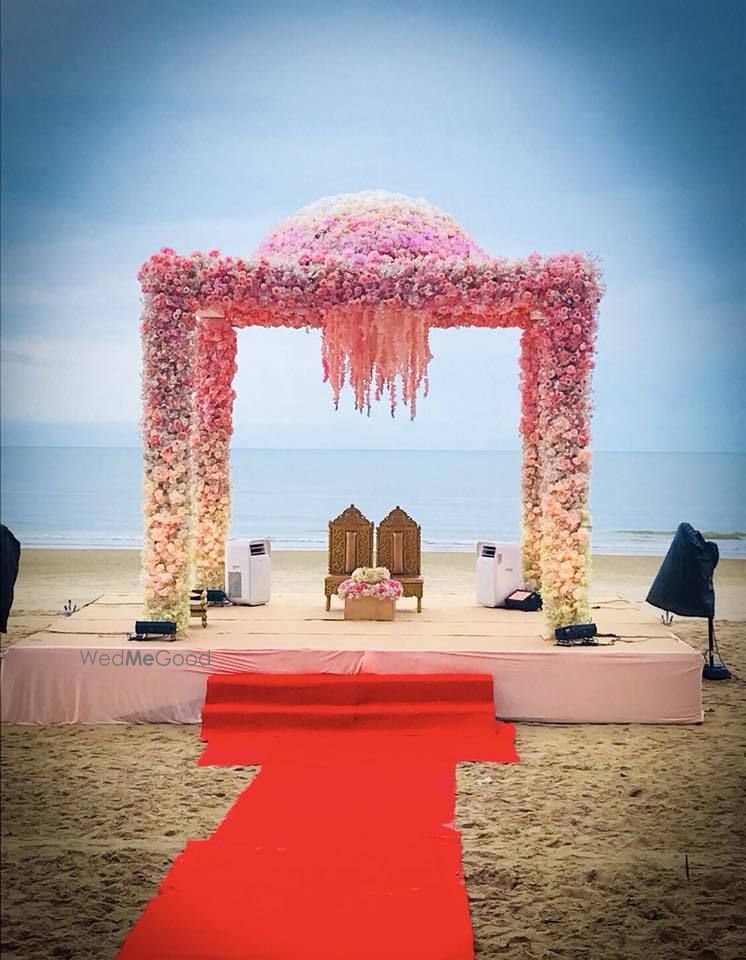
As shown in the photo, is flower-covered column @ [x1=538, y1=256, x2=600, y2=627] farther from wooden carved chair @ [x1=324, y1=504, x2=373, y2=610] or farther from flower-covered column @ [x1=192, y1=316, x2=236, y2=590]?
flower-covered column @ [x1=192, y1=316, x2=236, y2=590]

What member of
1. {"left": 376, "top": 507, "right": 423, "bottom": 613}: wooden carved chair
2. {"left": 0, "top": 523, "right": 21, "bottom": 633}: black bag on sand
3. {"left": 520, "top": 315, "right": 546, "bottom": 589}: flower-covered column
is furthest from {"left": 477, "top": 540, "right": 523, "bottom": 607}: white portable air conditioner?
{"left": 0, "top": 523, "right": 21, "bottom": 633}: black bag on sand

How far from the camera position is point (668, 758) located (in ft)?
16.3

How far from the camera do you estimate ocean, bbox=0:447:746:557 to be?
19.2 m

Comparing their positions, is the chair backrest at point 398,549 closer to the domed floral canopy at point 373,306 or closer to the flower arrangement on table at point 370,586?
the flower arrangement on table at point 370,586

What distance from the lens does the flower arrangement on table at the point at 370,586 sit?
21.8 feet

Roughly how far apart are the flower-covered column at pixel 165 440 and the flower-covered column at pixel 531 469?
2.83m

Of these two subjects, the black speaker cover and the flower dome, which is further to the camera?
the black speaker cover

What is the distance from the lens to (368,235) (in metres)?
6.08

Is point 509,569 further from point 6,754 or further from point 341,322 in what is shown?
point 6,754

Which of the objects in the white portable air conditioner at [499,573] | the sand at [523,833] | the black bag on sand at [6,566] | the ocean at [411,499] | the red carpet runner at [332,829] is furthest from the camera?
the ocean at [411,499]

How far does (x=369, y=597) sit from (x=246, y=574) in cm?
109

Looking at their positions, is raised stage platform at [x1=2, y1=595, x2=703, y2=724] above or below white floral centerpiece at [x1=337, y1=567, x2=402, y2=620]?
below

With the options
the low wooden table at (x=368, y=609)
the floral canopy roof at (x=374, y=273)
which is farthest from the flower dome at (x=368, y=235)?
the low wooden table at (x=368, y=609)

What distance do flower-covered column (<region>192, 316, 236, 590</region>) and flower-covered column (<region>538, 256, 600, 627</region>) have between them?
8.82 feet
